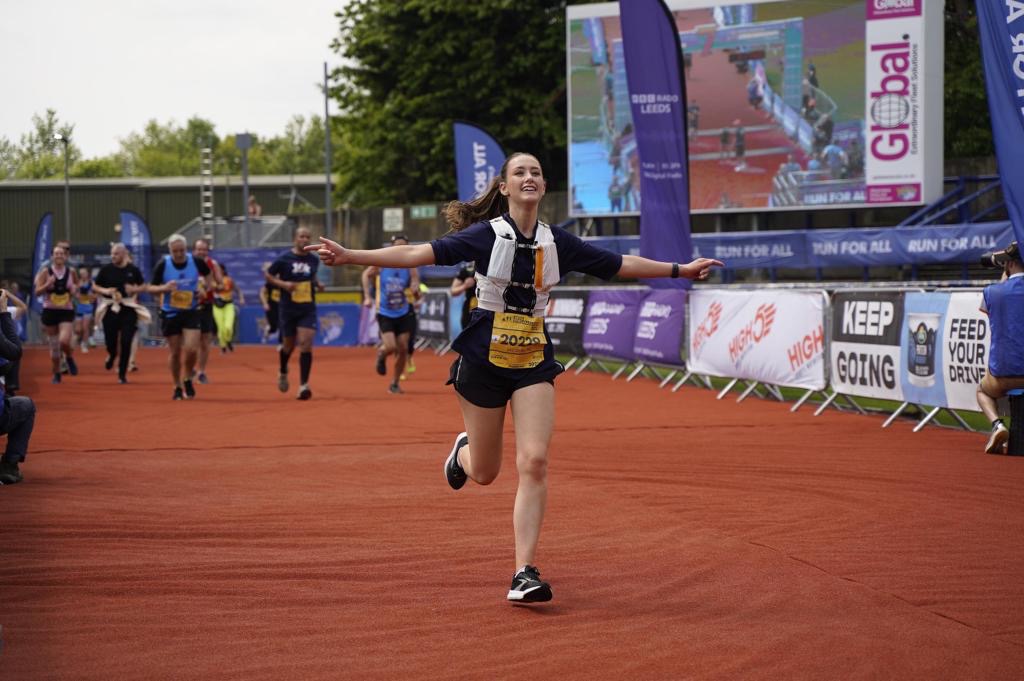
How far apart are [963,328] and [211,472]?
6884 mm

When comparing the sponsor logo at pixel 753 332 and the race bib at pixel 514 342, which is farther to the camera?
the sponsor logo at pixel 753 332

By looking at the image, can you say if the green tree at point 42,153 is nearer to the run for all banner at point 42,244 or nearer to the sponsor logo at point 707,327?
the run for all banner at point 42,244

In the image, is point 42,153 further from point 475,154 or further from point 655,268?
point 655,268

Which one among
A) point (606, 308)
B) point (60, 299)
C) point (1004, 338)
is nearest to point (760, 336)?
point (1004, 338)

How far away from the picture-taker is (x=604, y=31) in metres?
36.0

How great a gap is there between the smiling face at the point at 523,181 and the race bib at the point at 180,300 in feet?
41.9

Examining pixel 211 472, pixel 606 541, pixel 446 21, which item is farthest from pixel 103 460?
pixel 446 21

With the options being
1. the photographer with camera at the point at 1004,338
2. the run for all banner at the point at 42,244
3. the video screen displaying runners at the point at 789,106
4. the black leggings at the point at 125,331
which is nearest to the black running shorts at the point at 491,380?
the photographer with camera at the point at 1004,338

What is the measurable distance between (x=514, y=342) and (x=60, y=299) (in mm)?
18934

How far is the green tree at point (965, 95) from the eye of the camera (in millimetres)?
41031

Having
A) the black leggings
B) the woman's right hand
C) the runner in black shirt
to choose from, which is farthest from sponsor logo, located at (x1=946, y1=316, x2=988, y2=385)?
the black leggings

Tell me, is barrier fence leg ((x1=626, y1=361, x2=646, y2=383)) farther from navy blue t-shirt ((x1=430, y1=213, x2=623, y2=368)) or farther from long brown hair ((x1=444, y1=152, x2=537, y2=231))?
navy blue t-shirt ((x1=430, y1=213, x2=623, y2=368))

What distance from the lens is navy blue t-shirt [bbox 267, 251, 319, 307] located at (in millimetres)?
17719

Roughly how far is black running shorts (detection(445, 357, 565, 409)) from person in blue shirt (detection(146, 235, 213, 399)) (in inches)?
489
